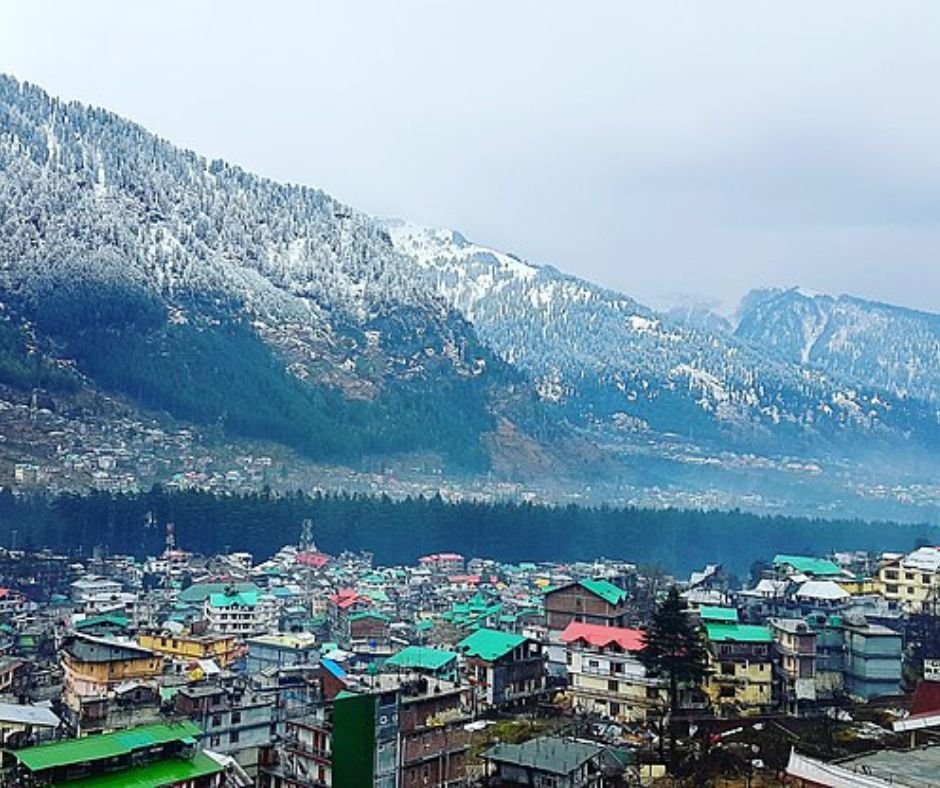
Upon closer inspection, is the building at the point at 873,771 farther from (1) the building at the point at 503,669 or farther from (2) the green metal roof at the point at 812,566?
(2) the green metal roof at the point at 812,566

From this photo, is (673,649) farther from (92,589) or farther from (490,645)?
(92,589)

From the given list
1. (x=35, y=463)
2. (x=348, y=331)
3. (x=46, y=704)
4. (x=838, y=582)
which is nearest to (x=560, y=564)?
(x=838, y=582)

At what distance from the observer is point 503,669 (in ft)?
118

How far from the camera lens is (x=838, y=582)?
169ft

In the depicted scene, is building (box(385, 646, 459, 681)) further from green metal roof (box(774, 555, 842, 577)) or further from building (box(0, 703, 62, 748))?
green metal roof (box(774, 555, 842, 577))

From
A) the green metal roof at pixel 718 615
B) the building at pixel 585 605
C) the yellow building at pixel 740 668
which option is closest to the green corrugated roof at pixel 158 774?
the yellow building at pixel 740 668

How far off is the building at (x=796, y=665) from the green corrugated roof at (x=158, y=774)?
777 inches

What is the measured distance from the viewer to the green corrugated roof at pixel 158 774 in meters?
21.3

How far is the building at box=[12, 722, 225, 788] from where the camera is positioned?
20812mm

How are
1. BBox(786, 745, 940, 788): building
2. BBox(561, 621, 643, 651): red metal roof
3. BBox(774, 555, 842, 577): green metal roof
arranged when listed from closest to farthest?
BBox(786, 745, 940, 788): building, BBox(561, 621, 643, 651): red metal roof, BBox(774, 555, 842, 577): green metal roof

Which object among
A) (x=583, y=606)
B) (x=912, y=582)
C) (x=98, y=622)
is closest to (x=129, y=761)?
(x=98, y=622)

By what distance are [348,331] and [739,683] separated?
400ft

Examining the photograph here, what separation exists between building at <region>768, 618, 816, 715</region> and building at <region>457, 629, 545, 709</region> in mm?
7385

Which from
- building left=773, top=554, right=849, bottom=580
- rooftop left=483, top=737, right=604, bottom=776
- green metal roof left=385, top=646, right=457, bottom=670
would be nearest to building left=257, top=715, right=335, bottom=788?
rooftop left=483, top=737, right=604, bottom=776
